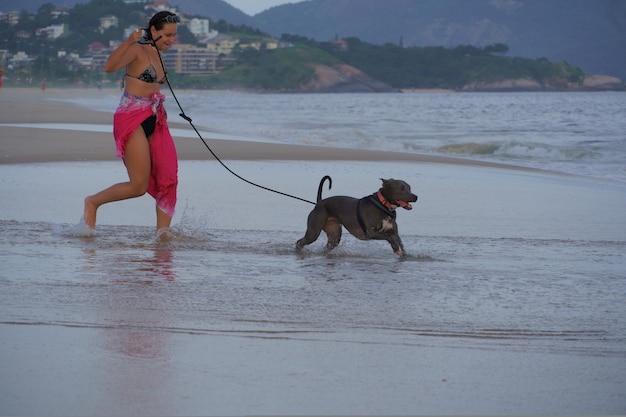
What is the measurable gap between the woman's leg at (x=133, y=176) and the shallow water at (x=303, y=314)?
0.75 feet

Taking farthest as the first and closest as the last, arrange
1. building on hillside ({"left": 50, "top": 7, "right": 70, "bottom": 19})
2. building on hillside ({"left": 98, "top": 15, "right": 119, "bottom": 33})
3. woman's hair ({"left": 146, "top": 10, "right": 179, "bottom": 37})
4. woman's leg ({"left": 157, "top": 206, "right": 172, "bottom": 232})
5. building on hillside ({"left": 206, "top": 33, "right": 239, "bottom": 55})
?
building on hillside ({"left": 50, "top": 7, "right": 70, "bottom": 19})
building on hillside ({"left": 206, "top": 33, "right": 239, "bottom": 55})
building on hillside ({"left": 98, "top": 15, "right": 119, "bottom": 33})
woman's leg ({"left": 157, "top": 206, "right": 172, "bottom": 232})
woman's hair ({"left": 146, "top": 10, "right": 179, "bottom": 37})

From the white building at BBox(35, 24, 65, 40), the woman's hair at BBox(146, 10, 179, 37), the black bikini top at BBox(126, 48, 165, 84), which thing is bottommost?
the black bikini top at BBox(126, 48, 165, 84)

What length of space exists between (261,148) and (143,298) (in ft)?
39.0

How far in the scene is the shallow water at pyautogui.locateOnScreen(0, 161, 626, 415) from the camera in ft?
11.6

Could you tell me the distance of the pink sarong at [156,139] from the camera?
7145 mm

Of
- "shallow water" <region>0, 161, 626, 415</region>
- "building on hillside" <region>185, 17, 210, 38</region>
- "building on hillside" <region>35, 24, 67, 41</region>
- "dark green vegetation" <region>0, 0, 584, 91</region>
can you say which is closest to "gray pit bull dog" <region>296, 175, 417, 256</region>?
"shallow water" <region>0, 161, 626, 415</region>

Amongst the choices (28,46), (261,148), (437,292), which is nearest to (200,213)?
(437,292)

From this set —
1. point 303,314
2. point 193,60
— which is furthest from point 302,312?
point 193,60

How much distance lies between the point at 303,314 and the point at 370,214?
7.06 ft

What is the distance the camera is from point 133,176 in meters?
7.26

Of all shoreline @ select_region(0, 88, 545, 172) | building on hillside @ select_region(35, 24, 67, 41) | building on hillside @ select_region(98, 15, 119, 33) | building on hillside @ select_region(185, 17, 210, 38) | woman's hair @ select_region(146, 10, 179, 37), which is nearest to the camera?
woman's hair @ select_region(146, 10, 179, 37)

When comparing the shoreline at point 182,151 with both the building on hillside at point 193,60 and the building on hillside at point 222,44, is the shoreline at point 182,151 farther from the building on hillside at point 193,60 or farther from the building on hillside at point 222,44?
the building on hillside at point 222,44

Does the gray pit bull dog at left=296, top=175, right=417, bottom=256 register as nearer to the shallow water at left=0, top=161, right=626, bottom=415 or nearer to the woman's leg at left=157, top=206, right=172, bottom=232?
the shallow water at left=0, top=161, right=626, bottom=415

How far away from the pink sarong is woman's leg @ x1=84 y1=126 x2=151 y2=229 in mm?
59
